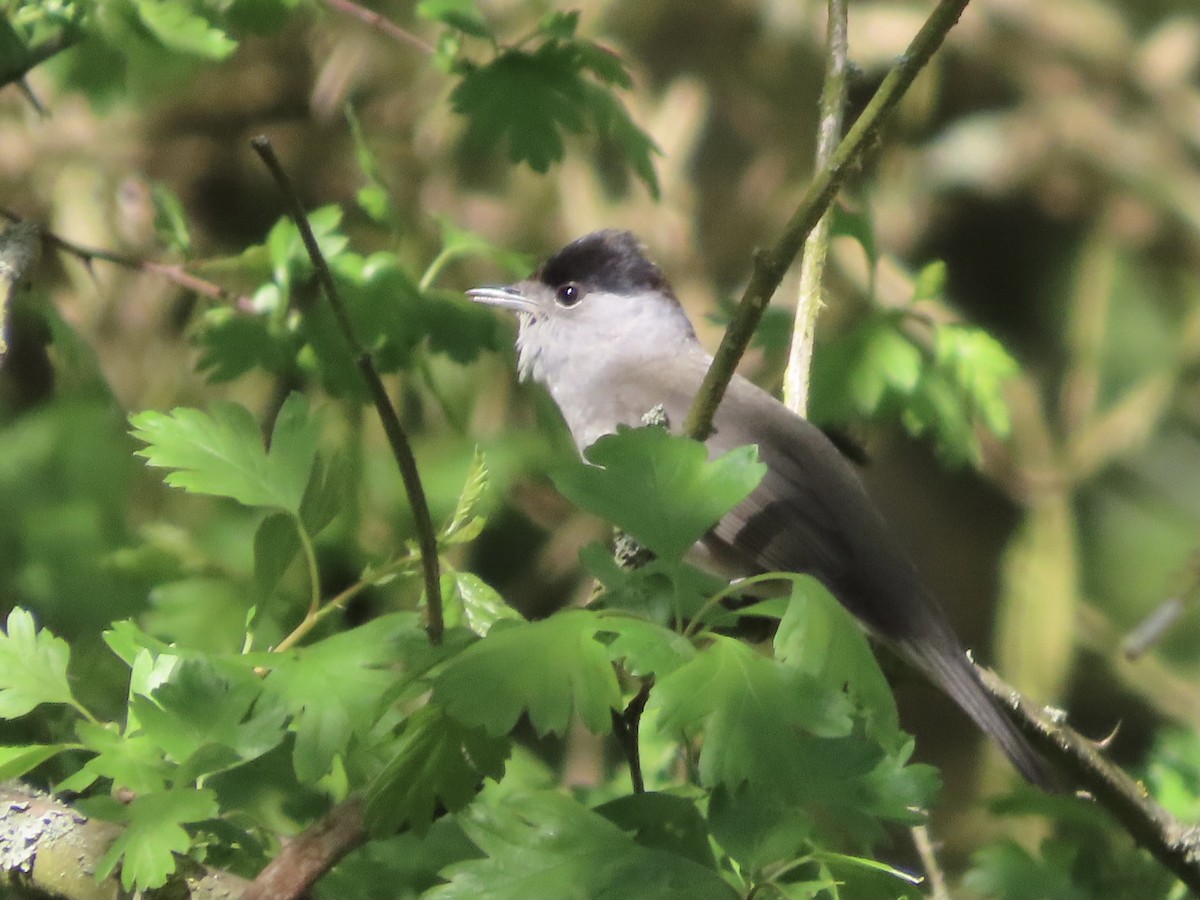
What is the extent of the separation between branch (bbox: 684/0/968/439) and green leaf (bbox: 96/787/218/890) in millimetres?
773

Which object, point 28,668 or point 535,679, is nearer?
point 535,679

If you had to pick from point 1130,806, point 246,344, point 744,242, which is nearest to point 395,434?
point 246,344

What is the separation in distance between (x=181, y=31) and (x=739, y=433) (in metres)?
1.38

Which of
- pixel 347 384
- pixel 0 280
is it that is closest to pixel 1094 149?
pixel 347 384

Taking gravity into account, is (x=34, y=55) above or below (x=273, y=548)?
above

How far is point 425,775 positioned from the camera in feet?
4.64

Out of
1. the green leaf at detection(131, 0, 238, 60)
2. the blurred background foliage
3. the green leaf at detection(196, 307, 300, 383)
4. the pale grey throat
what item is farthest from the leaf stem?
the pale grey throat

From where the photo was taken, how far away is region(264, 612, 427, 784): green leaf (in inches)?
57.4

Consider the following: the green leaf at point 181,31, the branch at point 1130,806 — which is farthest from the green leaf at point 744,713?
the green leaf at point 181,31

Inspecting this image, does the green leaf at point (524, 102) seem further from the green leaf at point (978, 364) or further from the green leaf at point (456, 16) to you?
the green leaf at point (978, 364)

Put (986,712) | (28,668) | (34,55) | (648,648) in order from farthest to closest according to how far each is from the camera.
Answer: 1. (986,712)
2. (34,55)
3. (28,668)
4. (648,648)

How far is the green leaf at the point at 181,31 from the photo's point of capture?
2.35m

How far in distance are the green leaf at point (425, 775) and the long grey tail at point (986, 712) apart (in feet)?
4.24

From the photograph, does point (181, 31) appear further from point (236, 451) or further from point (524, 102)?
point (236, 451)
